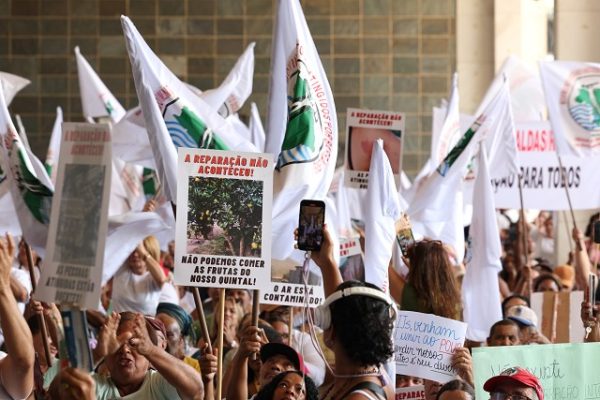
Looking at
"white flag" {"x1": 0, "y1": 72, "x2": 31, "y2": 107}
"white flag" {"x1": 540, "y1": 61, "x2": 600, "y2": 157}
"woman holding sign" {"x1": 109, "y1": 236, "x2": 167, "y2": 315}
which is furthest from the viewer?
"white flag" {"x1": 0, "y1": 72, "x2": 31, "y2": 107}

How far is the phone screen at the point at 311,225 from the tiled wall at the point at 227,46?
16897 mm

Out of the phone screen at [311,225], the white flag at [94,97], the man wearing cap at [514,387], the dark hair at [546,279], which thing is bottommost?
the man wearing cap at [514,387]

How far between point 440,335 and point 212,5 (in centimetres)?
1665

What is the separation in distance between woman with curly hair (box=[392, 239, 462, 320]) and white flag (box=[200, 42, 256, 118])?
435 cm

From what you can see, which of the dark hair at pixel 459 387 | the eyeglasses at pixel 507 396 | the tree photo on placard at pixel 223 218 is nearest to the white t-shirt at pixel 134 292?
the tree photo on placard at pixel 223 218

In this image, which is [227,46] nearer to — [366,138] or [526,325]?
[366,138]

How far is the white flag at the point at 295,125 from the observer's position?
7.50 m

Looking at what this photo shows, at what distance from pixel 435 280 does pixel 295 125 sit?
111 cm

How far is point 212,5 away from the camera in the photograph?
75.4 feet

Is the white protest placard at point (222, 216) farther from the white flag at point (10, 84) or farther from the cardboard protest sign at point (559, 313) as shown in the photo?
the white flag at point (10, 84)

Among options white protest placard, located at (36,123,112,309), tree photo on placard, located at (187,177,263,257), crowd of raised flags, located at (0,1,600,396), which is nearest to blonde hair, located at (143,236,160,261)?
crowd of raised flags, located at (0,1,600,396)

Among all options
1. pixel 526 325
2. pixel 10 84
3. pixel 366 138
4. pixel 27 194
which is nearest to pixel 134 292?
pixel 366 138

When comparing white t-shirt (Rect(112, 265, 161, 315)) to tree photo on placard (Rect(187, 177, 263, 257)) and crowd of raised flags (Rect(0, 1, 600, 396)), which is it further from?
tree photo on placard (Rect(187, 177, 263, 257))

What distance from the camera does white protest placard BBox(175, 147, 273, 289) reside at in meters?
6.16
